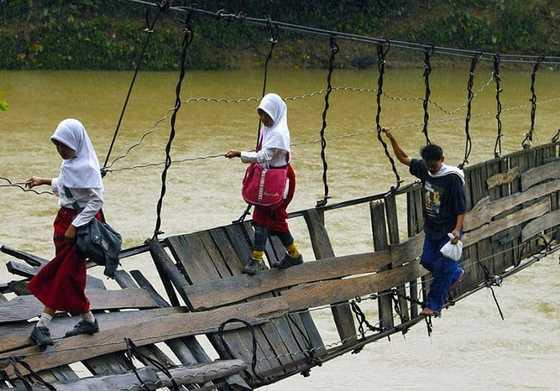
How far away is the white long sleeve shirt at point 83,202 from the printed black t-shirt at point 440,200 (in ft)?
4.94

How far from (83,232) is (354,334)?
4.53ft

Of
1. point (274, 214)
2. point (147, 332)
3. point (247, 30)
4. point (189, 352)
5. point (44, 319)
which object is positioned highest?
point (274, 214)

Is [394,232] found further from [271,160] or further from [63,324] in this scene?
[63,324]

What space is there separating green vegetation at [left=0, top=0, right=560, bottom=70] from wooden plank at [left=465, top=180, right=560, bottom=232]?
10931 millimetres

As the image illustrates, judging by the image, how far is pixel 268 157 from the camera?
3844mm

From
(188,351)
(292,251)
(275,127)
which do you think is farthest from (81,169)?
(292,251)

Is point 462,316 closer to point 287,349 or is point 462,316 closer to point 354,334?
point 354,334

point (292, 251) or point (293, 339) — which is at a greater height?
point (292, 251)

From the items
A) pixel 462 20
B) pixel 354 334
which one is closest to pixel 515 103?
pixel 462 20

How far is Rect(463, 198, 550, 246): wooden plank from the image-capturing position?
16.1ft

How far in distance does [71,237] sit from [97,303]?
362mm

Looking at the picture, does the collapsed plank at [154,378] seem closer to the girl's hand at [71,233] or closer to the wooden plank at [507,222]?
the girl's hand at [71,233]

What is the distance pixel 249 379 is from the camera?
368 centimetres

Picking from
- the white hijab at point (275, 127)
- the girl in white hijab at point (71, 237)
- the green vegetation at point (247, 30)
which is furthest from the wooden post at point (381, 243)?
the green vegetation at point (247, 30)
